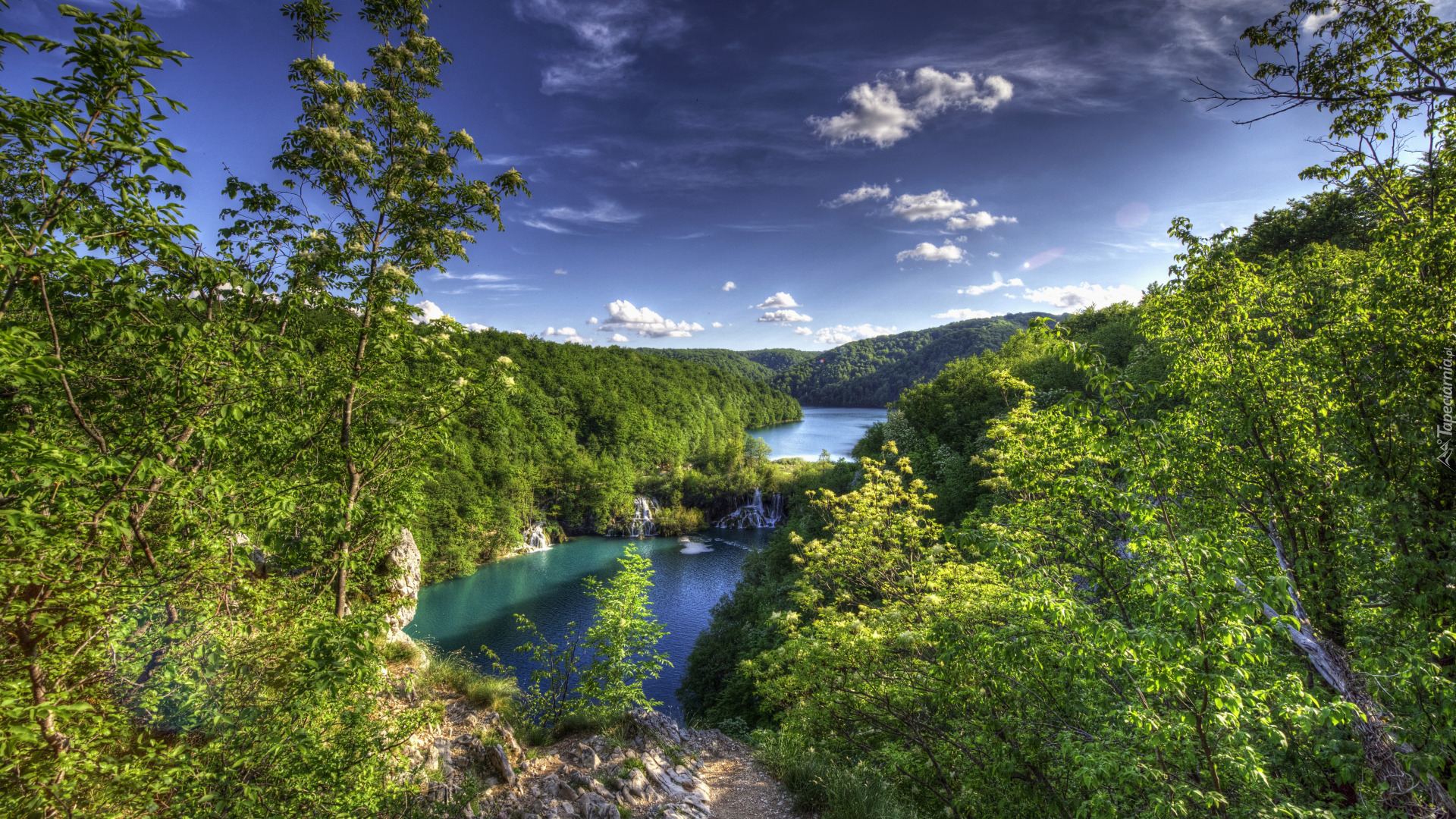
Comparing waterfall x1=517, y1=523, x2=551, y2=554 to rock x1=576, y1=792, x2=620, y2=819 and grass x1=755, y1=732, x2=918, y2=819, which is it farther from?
rock x1=576, y1=792, x2=620, y2=819

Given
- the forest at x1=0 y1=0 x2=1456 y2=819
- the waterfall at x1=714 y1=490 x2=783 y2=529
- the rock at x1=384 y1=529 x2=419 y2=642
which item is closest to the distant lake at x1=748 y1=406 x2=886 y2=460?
the waterfall at x1=714 y1=490 x2=783 y2=529

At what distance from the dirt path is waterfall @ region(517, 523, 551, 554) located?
101 ft

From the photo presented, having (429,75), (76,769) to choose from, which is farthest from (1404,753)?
(429,75)

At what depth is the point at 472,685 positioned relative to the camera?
33.0 feet

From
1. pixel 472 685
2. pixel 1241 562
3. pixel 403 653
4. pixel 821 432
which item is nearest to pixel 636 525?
pixel 403 653

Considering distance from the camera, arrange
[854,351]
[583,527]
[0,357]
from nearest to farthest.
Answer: [0,357] < [583,527] < [854,351]

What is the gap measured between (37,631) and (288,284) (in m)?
2.86

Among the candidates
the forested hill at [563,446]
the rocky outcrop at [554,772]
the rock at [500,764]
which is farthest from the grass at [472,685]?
the forested hill at [563,446]

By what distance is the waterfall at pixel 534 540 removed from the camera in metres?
37.5

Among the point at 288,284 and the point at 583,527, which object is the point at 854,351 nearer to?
the point at 583,527

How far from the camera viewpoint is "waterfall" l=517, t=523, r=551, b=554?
37500mm

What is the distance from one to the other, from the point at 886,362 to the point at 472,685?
145815 millimetres

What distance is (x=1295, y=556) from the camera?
5.05m

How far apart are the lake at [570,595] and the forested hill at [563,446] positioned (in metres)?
2.66
